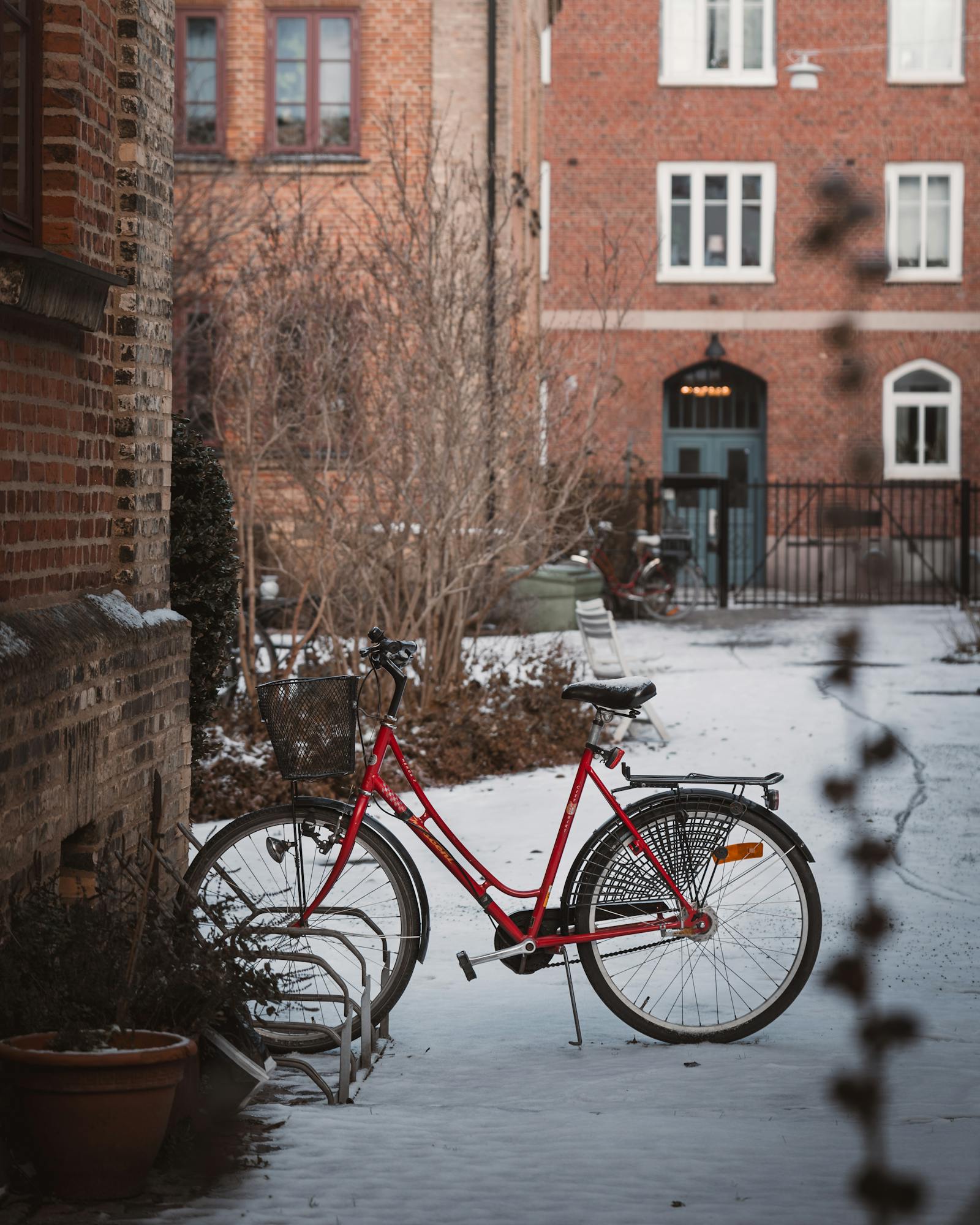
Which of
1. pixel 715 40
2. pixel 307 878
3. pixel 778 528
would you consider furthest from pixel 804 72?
pixel 307 878

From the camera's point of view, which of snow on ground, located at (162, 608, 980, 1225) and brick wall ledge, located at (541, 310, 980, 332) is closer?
snow on ground, located at (162, 608, 980, 1225)

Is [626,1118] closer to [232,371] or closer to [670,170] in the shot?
[232,371]

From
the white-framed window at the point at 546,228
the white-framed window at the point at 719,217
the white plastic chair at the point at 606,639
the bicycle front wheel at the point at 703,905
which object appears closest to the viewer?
the bicycle front wheel at the point at 703,905

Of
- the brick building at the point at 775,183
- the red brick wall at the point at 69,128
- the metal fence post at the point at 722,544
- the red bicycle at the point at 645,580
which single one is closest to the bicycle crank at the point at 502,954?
the red brick wall at the point at 69,128

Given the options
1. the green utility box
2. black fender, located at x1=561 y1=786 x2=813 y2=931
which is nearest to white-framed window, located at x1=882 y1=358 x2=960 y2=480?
the green utility box

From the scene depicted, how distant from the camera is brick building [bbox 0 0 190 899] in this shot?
4285mm

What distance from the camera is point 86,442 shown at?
505cm

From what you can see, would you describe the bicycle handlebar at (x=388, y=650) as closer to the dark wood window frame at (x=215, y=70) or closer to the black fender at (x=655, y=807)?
the black fender at (x=655, y=807)

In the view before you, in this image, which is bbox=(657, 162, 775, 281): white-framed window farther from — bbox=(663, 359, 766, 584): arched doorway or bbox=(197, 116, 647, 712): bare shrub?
bbox=(197, 116, 647, 712): bare shrub

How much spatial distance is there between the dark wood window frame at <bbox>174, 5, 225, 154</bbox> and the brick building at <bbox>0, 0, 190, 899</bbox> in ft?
48.7

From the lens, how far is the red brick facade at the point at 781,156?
28.2m

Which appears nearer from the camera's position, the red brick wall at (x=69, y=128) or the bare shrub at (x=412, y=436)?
the red brick wall at (x=69, y=128)

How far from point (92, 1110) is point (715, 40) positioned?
27586 mm

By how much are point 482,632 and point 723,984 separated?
10920mm
